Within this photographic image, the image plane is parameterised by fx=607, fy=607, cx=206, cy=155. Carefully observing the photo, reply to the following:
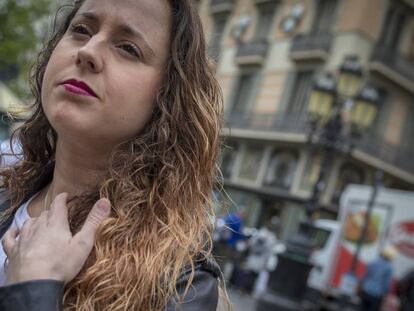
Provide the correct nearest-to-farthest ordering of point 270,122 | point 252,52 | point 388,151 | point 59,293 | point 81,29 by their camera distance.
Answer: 1. point 59,293
2. point 81,29
3. point 388,151
4. point 270,122
5. point 252,52

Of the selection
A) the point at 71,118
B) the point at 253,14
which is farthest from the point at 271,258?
the point at 253,14

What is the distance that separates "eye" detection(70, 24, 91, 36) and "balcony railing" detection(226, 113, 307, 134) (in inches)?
815

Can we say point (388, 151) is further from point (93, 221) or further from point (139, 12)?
point (93, 221)

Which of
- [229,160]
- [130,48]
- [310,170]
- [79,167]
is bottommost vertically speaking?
[79,167]

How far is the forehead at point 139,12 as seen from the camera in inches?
57.1

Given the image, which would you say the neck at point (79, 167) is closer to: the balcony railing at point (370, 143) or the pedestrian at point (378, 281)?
the pedestrian at point (378, 281)

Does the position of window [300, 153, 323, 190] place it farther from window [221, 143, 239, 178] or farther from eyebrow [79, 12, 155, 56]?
eyebrow [79, 12, 155, 56]

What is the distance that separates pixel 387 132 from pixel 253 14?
835 cm

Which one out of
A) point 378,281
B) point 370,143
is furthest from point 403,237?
point 370,143

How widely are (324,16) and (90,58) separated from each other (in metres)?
23.4

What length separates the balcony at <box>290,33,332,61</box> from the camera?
890 inches

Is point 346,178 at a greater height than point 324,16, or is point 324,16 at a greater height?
point 324,16

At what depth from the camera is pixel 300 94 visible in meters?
23.9

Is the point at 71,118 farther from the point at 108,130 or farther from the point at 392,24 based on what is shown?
the point at 392,24
